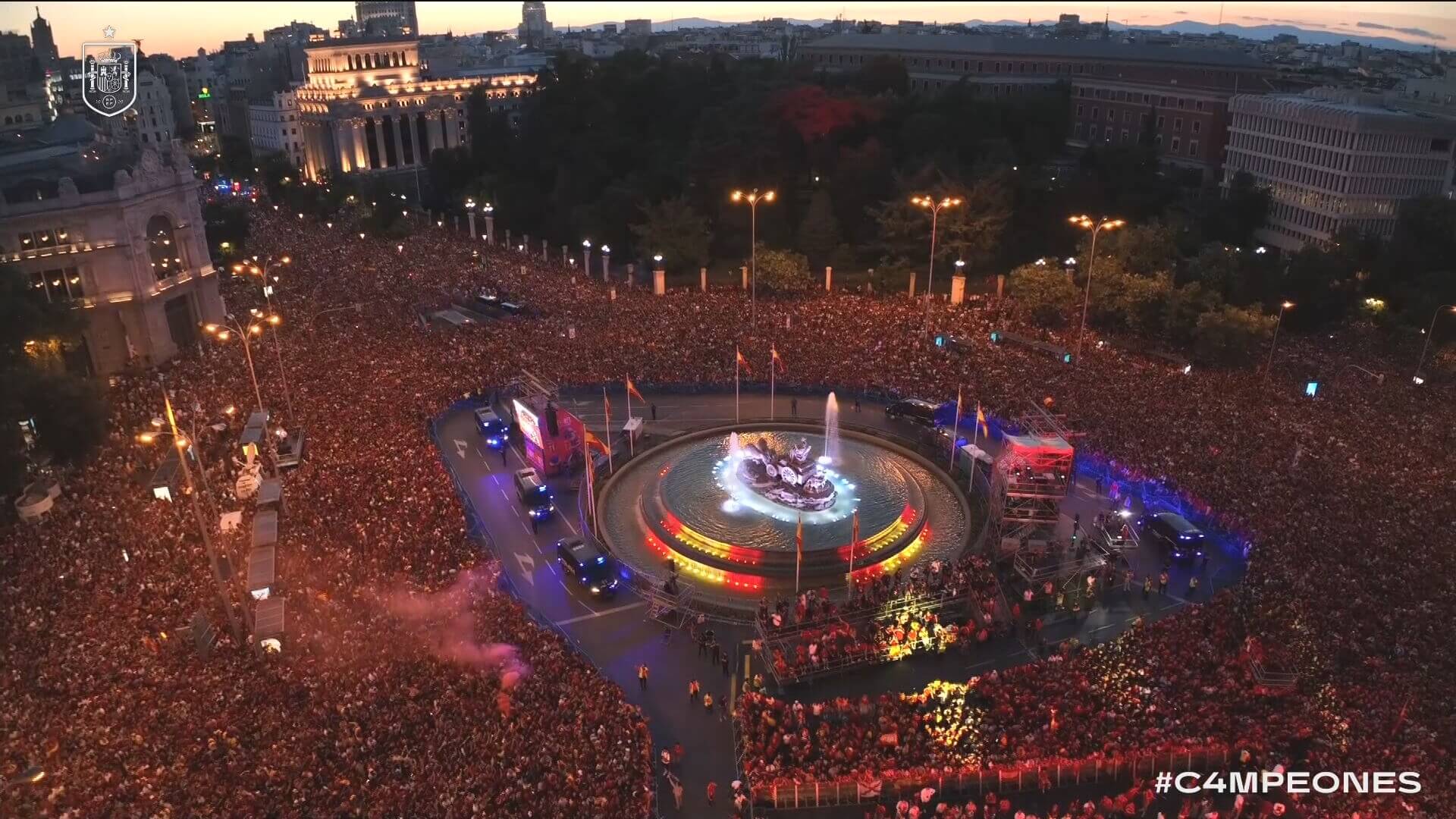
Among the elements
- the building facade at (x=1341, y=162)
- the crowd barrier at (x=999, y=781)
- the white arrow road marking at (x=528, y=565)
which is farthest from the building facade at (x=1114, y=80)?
the white arrow road marking at (x=528, y=565)

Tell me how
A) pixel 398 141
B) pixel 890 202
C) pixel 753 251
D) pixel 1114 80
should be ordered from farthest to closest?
pixel 398 141 < pixel 1114 80 < pixel 890 202 < pixel 753 251

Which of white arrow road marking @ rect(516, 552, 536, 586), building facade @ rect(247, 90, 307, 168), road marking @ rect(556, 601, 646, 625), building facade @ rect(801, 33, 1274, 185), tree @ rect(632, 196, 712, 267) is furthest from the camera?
building facade @ rect(247, 90, 307, 168)

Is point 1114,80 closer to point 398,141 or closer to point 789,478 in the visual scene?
point 789,478

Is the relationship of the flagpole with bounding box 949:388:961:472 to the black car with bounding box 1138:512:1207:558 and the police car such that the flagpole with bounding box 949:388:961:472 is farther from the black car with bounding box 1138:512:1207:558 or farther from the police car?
the police car

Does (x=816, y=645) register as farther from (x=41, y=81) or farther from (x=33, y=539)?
(x=41, y=81)

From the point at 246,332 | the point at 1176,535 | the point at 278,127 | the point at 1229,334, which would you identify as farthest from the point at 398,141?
the point at 1176,535

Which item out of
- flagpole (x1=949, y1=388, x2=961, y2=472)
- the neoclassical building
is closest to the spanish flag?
flagpole (x1=949, y1=388, x2=961, y2=472)
